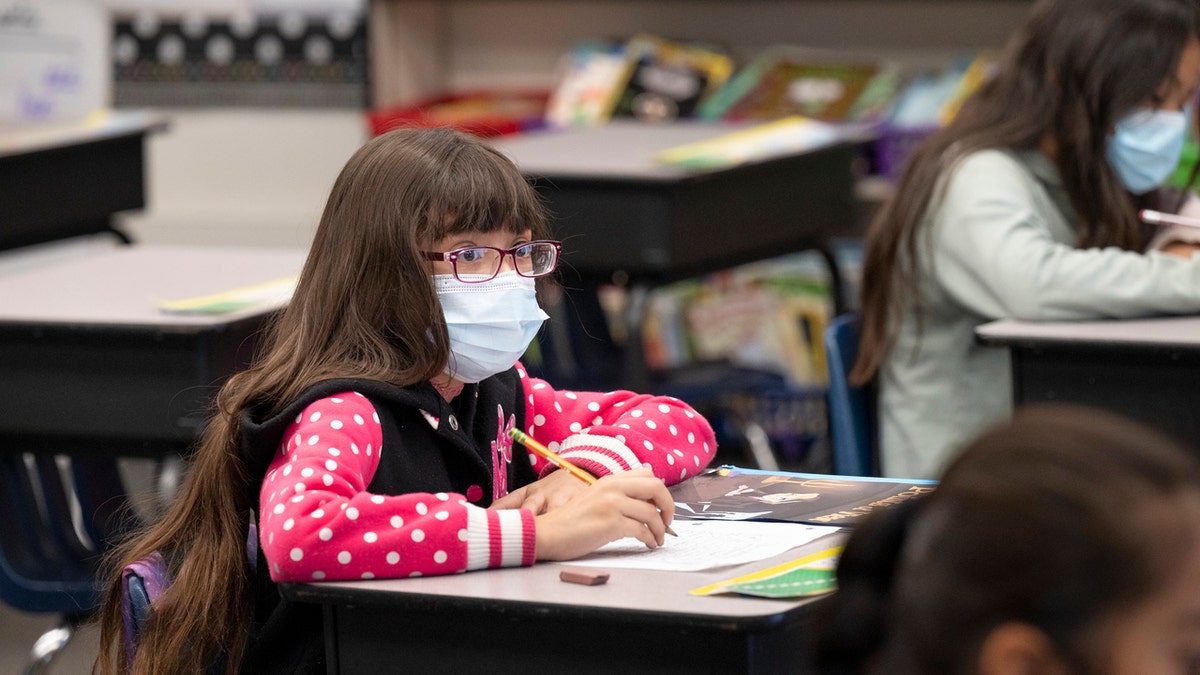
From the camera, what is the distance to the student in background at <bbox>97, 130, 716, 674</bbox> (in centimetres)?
131

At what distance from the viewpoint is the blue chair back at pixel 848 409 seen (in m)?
2.26

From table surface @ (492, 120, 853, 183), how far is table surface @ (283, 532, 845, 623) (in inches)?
61.6

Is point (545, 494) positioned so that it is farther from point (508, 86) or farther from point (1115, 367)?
point (508, 86)

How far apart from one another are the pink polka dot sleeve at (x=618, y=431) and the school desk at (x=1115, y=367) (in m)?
0.59

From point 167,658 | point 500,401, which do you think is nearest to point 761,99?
point 500,401

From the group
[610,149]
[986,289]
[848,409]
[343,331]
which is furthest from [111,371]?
[610,149]

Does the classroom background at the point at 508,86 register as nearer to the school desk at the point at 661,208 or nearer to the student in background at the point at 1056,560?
the school desk at the point at 661,208

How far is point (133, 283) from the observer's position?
251 cm

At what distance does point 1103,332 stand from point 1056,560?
5.03ft

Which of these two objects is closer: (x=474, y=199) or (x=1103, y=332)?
(x=474, y=199)

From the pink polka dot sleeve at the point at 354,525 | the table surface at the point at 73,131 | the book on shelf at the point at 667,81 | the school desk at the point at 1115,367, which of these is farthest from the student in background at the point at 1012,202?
the table surface at the point at 73,131

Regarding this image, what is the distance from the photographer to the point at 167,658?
Answer: 135 centimetres

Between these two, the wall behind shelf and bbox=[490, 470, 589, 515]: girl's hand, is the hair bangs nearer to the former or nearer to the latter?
bbox=[490, 470, 589, 515]: girl's hand

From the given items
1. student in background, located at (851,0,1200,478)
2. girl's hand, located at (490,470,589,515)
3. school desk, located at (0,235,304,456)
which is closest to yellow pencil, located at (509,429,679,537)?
girl's hand, located at (490,470,589,515)
